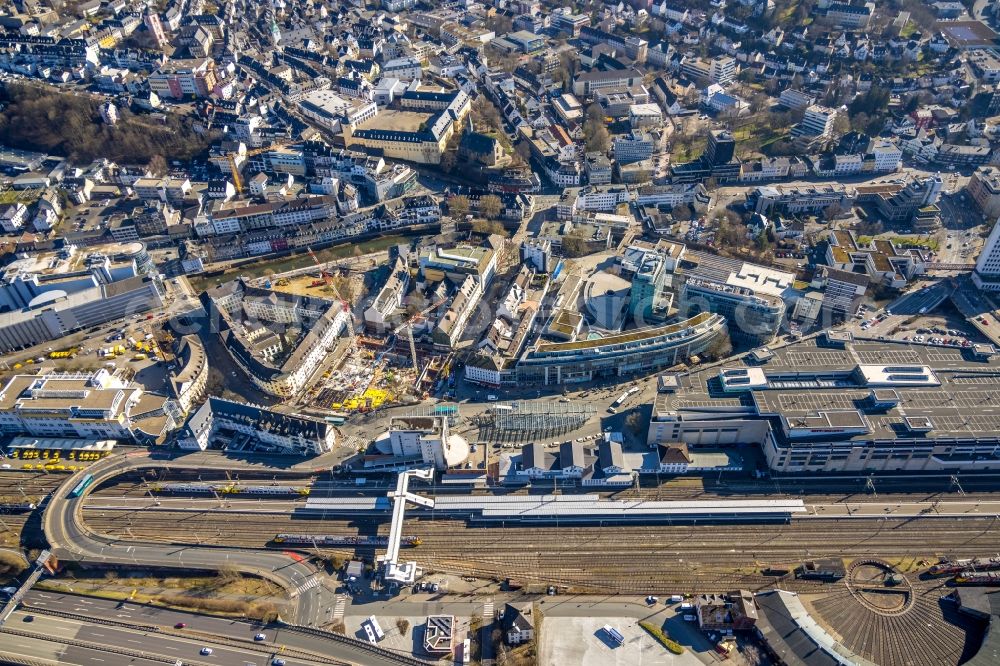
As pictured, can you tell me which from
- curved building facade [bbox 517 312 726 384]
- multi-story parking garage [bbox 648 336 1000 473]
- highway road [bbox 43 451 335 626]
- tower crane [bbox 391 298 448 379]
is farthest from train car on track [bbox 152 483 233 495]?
multi-story parking garage [bbox 648 336 1000 473]

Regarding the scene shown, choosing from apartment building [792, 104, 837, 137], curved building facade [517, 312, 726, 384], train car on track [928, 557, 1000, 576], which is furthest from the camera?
apartment building [792, 104, 837, 137]

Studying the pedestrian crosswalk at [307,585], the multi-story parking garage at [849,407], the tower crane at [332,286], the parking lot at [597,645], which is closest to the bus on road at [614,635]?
the parking lot at [597,645]

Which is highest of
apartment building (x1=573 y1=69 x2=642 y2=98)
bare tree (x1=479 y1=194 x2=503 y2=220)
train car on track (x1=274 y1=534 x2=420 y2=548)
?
apartment building (x1=573 y1=69 x2=642 y2=98)

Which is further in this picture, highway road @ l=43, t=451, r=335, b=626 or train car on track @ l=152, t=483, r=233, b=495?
train car on track @ l=152, t=483, r=233, b=495

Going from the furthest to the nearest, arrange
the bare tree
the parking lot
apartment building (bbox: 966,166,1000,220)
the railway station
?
the bare tree
apartment building (bbox: 966,166,1000,220)
the railway station
the parking lot

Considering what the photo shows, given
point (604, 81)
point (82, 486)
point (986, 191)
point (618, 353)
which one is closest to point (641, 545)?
point (618, 353)

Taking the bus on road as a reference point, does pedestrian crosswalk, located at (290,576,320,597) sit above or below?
below

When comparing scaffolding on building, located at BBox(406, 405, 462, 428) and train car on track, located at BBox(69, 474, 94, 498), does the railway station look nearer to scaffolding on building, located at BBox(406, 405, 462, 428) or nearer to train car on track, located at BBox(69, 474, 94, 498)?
scaffolding on building, located at BBox(406, 405, 462, 428)

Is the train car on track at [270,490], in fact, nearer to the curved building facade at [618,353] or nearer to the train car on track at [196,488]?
the train car on track at [196,488]
